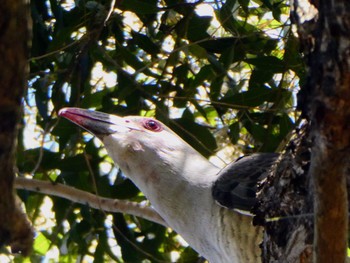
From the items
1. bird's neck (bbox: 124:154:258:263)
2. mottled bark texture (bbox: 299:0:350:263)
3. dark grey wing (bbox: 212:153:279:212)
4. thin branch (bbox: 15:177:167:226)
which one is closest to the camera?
mottled bark texture (bbox: 299:0:350:263)

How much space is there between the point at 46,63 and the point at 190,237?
3.80 ft

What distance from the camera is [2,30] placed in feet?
4.52

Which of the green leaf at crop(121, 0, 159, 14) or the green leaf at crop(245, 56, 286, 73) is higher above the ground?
the green leaf at crop(121, 0, 159, 14)

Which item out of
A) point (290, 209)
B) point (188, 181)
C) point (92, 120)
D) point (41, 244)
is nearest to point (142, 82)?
point (92, 120)

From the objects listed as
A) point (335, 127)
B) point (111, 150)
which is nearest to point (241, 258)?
point (111, 150)

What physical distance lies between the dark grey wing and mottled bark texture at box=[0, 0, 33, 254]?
1711 millimetres

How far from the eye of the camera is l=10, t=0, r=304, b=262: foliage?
12.9 ft

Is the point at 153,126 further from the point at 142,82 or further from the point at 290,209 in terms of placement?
the point at 290,209

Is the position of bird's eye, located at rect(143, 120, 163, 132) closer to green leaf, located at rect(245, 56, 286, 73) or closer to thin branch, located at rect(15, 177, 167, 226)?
thin branch, located at rect(15, 177, 167, 226)

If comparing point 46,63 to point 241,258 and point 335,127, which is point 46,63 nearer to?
point 241,258

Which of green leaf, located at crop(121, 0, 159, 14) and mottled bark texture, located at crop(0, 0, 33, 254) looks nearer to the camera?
mottled bark texture, located at crop(0, 0, 33, 254)

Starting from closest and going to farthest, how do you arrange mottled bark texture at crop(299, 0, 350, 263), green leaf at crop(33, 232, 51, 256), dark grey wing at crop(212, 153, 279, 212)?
mottled bark texture at crop(299, 0, 350, 263) < dark grey wing at crop(212, 153, 279, 212) < green leaf at crop(33, 232, 51, 256)

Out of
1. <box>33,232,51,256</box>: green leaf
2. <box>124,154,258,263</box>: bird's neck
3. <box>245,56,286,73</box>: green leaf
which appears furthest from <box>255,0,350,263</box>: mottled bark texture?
<box>33,232,51,256</box>: green leaf

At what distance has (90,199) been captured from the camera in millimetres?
3977
